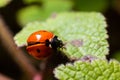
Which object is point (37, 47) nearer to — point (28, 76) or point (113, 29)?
point (28, 76)

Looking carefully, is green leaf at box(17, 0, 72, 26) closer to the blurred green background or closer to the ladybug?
the blurred green background

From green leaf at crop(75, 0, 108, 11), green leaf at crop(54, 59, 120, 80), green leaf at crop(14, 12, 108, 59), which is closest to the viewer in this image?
green leaf at crop(54, 59, 120, 80)

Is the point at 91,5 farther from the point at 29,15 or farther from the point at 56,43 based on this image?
the point at 56,43

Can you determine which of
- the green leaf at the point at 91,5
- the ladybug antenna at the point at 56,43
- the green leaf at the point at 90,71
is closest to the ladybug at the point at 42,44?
the ladybug antenna at the point at 56,43

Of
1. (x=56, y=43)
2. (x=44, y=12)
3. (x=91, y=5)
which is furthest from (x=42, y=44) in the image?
(x=91, y=5)

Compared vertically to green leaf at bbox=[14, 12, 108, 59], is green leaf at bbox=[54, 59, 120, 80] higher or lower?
lower

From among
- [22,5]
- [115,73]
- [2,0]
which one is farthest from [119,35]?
[115,73]

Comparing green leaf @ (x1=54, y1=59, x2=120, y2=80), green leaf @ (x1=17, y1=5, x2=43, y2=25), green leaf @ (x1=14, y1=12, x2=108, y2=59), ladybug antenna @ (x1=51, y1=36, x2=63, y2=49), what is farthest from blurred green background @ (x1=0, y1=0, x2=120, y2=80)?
green leaf @ (x1=54, y1=59, x2=120, y2=80)
